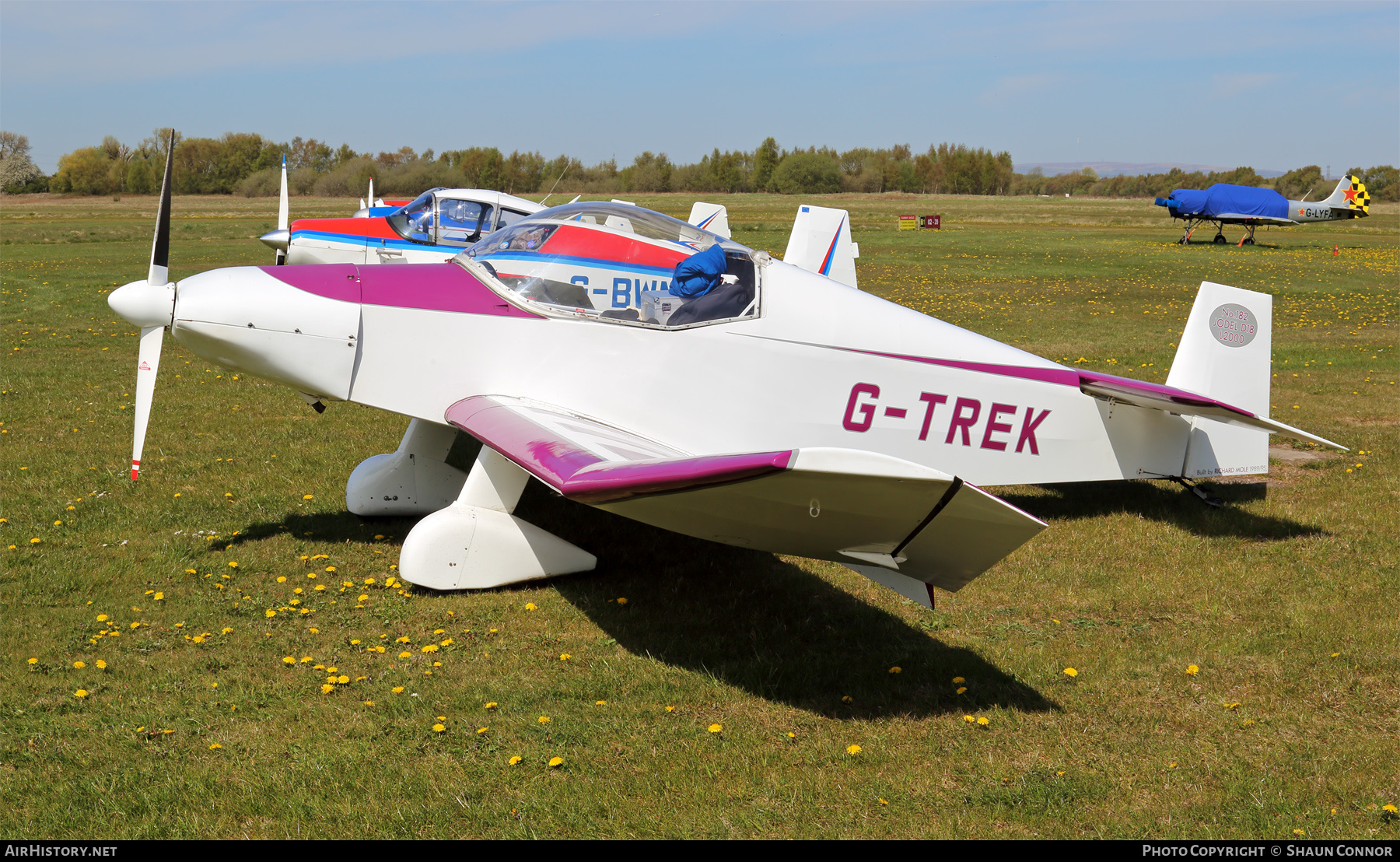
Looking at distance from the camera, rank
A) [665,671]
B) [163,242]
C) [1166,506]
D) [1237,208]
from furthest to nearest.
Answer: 1. [1237,208]
2. [1166,506]
3. [163,242]
4. [665,671]

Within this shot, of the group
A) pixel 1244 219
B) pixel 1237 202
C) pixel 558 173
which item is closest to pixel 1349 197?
pixel 1244 219

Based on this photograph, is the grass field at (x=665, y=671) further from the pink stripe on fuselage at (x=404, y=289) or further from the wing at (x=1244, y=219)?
the wing at (x=1244, y=219)

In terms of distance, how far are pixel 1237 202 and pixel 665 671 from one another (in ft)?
142

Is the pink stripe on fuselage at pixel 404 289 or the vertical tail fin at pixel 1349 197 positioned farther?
the vertical tail fin at pixel 1349 197

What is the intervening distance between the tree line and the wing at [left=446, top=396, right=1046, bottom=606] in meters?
50.6

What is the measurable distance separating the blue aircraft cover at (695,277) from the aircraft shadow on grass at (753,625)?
1880 millimetres

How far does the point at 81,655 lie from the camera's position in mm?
4824

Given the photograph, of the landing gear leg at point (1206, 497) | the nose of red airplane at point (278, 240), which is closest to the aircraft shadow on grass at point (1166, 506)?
the landing gear leg at point (1206, 497)

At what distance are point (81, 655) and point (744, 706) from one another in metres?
3.42

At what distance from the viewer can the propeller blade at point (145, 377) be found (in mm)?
5742

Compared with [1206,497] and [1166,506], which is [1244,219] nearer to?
[1206,497]

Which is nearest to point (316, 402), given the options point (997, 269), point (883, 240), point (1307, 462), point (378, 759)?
point (378, 759)

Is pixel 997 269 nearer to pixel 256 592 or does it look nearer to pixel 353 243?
pixel 353 243

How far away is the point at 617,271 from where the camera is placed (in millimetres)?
5875
